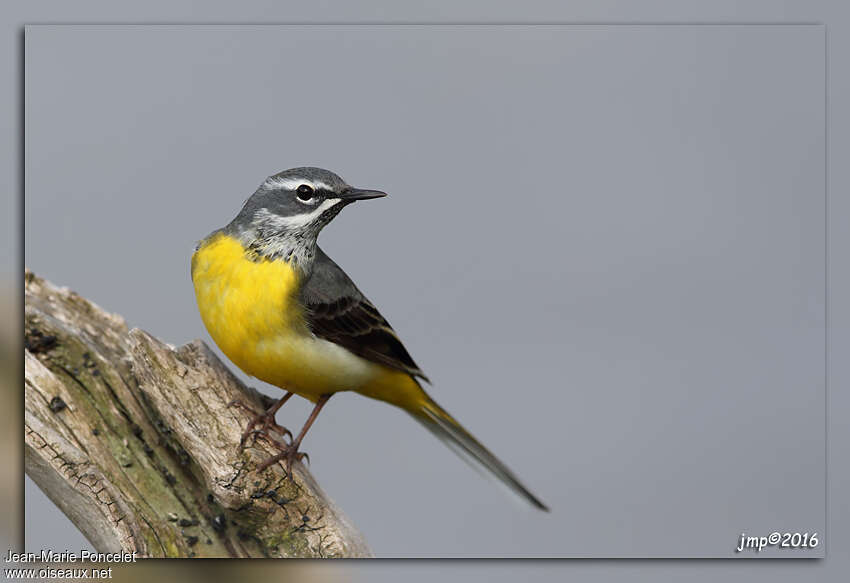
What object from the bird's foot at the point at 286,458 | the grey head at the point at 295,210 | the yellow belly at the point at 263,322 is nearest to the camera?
the yellow belly at the point at 263,322

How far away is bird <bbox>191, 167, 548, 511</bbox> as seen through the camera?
6059mm

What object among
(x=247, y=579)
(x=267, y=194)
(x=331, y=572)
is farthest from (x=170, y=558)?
(x=267, y=194)

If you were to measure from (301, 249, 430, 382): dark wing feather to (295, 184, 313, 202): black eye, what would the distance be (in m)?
0.37

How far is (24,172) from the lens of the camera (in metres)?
6.63

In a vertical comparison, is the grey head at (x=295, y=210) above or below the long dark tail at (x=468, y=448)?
above

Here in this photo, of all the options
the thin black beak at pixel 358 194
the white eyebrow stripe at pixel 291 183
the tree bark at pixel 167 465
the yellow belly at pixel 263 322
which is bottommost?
the tree bark at pixel 167 465

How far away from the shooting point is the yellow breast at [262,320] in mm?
6039

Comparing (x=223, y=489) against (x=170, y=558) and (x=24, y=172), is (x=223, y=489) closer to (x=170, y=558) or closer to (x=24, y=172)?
(x=170, y=558)

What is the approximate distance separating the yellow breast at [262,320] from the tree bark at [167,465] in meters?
0.36

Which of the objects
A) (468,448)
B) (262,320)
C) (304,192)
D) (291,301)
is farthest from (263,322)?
(468,448)

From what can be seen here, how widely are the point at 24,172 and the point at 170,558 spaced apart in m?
2.36

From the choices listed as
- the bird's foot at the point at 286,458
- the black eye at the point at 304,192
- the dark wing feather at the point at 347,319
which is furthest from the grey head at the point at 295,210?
the bird's foot at the point at 286,458

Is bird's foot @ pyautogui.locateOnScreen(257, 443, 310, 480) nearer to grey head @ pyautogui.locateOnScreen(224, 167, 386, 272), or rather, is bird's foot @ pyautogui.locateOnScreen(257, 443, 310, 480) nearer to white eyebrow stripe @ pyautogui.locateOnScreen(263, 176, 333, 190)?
grey head @ pyautogui.locateOnScreen(224, 167, 386, 272)

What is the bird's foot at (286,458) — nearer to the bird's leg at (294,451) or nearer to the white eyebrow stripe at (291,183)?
the bird's leg at (294,451)
